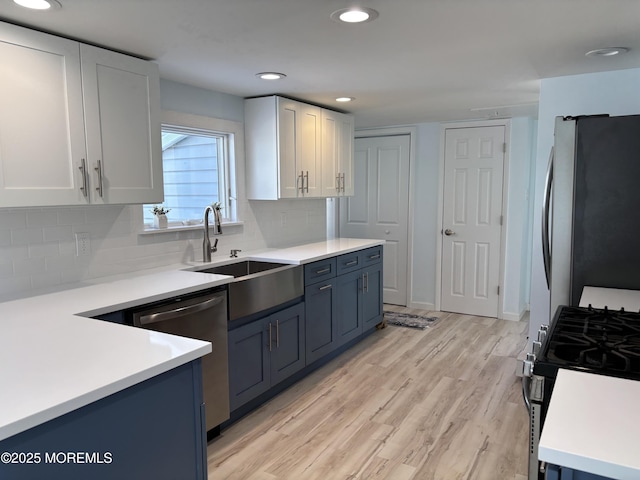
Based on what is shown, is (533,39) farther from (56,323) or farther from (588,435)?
(56,323)

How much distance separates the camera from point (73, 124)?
7.28ft

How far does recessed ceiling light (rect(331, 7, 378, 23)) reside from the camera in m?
1.89

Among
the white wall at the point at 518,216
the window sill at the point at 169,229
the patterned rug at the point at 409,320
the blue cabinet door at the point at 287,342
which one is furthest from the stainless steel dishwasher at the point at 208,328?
the white wall at the point at 518,216

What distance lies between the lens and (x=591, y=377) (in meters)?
1.15

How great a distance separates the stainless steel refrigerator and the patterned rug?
2.64m

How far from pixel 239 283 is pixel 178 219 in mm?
937

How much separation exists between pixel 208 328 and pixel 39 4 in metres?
1.61

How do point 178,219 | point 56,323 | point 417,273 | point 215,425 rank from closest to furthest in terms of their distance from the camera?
point 56,323
point 215,425
point 178,219
point 417,273

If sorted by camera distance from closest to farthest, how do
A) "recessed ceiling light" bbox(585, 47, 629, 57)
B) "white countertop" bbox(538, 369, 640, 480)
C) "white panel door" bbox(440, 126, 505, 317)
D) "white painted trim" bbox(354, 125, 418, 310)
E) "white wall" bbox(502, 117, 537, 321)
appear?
"white countertop" bbox(538, 369, 640, 480)
"recessed ceiling light" bbox(585, 47, 629, 57)
"white wall" bbox(502, 117, 537, 321)
"white panel door" bbox(440, 126, 505, 317)
"white painted trim" bbox(354, 125, 418, 310)

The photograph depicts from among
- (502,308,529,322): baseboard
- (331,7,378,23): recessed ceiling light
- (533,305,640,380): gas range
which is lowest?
(502,308,529,322): baseboard

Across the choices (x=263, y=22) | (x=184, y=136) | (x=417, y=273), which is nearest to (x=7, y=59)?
(x=263, y=22)

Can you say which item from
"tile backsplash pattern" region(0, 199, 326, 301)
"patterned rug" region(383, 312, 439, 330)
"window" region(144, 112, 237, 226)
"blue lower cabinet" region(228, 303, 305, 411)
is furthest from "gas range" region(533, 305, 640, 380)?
"patterned rug" region(383, 312, 439, 330)

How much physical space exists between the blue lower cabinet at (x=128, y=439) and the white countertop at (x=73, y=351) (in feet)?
0.20

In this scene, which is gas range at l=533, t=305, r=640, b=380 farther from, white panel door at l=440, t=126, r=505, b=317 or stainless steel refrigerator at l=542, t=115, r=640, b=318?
white panel door at l=440, t=126, r=505, b=317
